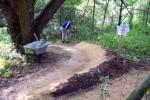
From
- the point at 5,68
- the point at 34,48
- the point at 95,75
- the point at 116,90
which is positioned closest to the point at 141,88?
the point at 116,90

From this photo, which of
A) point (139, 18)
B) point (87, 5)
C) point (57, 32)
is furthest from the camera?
point (139, 18)

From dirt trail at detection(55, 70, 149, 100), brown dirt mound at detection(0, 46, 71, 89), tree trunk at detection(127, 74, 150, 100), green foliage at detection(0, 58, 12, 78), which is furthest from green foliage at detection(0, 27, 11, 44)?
tree trunk at detection(127, 74, 150, 100)

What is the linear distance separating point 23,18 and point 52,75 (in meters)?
3.91

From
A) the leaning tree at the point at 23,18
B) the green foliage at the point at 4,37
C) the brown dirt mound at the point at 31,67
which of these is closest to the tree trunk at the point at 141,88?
the brown dirt mound at the point at 31,67

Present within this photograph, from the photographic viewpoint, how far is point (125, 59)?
38.9ft

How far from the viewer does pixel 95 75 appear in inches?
395

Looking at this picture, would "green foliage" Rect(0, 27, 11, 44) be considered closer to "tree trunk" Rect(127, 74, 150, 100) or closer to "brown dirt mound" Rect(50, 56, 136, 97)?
"brown dirt mound" Rect(50, 56, 136, 97)

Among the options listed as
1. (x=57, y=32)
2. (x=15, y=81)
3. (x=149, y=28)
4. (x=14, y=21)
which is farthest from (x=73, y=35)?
(x=15, y=81)

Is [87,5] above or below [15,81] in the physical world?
above

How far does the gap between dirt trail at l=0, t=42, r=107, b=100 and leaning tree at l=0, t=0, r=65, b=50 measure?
142 cm

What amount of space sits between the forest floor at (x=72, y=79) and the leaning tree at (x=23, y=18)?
65.7 inches

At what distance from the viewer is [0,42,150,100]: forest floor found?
29.0 ft

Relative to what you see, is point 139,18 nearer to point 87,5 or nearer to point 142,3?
point 142,3

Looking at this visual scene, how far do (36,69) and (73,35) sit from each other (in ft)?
43.4
